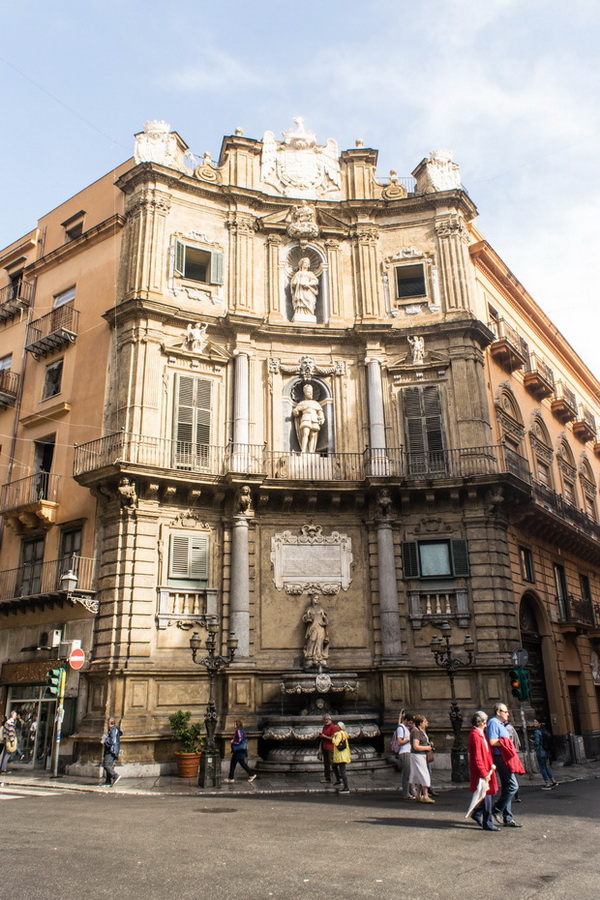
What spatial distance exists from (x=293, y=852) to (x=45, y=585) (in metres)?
16.0

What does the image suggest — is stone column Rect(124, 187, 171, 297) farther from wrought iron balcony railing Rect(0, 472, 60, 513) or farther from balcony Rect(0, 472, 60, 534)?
balcony Rect(0, 472, 60, 534)

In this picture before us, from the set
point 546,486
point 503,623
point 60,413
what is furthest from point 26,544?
point 546,486

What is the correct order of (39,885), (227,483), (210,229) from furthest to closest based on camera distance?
(210,229) < (227,483) < (39,885)

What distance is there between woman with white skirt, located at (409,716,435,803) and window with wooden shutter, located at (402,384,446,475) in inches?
433

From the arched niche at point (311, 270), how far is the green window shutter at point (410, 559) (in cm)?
822

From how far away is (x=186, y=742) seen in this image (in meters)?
18.9

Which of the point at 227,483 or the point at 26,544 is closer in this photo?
the point at 227,483

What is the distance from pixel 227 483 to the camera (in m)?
22.2

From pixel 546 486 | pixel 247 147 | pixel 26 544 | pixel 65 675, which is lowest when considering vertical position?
pixel 65 675

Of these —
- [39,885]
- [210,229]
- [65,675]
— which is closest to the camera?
[39,885]

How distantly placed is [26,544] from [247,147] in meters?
15.6

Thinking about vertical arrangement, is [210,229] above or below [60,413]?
above

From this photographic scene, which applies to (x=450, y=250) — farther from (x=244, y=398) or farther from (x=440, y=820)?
(x=440, y=820)

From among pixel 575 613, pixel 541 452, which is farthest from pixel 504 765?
pixel 541 452
